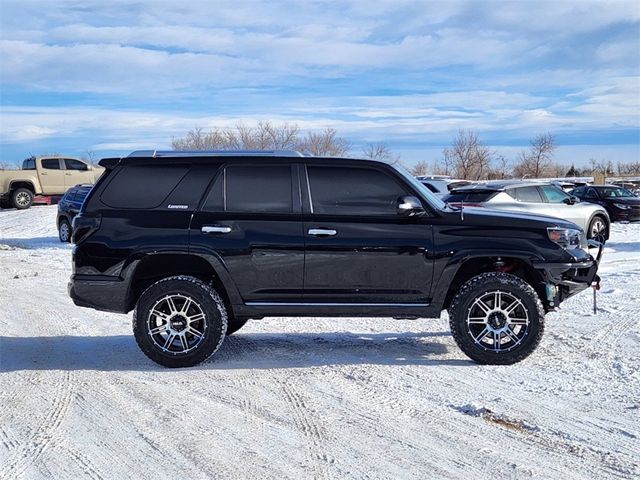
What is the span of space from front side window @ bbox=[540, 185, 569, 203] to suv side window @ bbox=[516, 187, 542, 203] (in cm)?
25

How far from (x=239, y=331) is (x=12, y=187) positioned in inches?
980

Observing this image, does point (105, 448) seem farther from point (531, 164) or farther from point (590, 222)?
point (531, 164)

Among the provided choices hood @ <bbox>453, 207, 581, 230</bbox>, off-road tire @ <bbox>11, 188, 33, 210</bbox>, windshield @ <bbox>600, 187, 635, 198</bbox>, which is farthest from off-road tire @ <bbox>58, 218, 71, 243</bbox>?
windshield @ <bbox>600, 187, 635, 198</bbox>

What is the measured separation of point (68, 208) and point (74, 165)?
461 inches

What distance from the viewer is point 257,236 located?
6023 millimetres

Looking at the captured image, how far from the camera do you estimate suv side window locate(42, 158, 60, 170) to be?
95.8ft

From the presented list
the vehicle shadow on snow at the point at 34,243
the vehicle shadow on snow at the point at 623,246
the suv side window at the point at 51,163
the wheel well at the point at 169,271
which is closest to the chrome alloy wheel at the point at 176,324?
the wheel well at the point at 169,271

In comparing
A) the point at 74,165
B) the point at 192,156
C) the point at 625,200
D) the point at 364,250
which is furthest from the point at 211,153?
the point at 74,165

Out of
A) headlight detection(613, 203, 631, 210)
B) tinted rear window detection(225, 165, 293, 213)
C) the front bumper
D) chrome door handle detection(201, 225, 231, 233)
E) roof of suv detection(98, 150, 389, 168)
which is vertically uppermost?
roof of suv detection(98, 150, 389, 168)

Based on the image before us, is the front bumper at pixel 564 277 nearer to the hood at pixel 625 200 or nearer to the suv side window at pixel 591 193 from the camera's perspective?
the hood at pixel 625 200

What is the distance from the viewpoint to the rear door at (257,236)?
6031mm

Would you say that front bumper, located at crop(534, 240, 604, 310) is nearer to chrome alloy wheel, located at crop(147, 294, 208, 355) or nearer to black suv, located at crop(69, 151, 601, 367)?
black suv, located at crop(69, 151, 601, 367)

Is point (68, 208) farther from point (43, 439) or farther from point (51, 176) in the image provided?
point (43, 439)

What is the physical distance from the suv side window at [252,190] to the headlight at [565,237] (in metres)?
2.34
